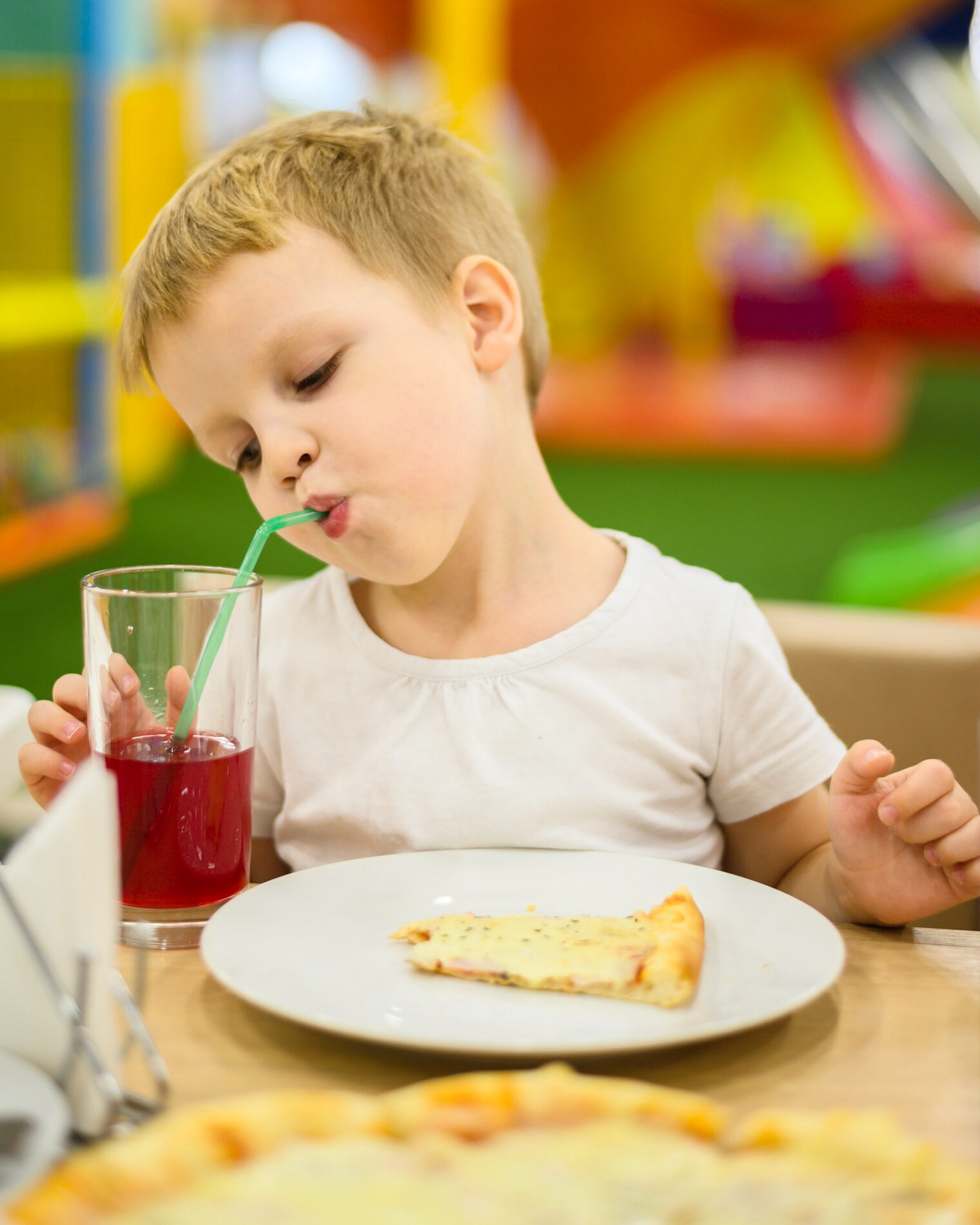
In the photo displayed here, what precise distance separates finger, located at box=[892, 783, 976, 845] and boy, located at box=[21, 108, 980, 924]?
2 centimetres

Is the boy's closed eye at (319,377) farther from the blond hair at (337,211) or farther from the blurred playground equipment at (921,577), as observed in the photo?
the blurred playground equipment at (921,577)

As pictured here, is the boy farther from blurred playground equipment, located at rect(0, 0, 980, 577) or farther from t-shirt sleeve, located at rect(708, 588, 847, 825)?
blurred playground equipment, located at rect(0, 0, 980, 577)

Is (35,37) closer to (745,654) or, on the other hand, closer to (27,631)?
(27,631)

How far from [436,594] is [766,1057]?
0.52m

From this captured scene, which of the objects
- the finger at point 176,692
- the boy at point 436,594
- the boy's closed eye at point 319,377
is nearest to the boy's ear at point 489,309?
the boy at point 436,594

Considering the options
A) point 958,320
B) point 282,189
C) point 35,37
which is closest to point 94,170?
point 35,37

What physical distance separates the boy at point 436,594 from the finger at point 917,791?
2 cm

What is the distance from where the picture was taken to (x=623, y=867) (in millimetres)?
777

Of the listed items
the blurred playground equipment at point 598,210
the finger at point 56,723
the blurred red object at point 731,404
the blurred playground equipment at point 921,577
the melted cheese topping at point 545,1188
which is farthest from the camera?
the blurred red object at point 731,404

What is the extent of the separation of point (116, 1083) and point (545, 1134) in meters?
0.16

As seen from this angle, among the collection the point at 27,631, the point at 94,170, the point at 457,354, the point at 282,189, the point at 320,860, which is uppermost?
the point at 94,170

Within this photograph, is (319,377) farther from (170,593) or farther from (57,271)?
(57,271)

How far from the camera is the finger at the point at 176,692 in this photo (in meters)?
0.71

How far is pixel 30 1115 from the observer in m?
0.49
